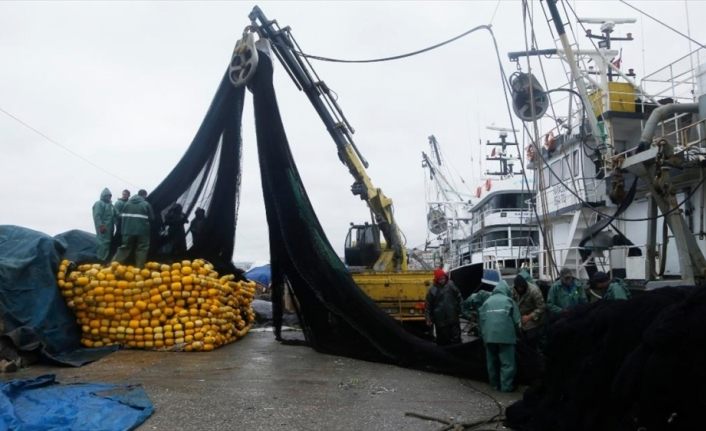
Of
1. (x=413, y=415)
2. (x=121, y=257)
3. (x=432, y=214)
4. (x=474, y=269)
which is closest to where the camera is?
(x=413, y=415)

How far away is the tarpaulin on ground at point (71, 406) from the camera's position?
4.53 metres

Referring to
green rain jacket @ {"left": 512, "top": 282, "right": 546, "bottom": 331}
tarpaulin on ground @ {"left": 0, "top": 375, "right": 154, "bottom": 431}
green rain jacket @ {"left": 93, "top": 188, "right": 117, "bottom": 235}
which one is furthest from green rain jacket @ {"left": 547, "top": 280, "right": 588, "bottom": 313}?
green rain jacket @ {"left": 93, "top": 188, "right": 117, "bottom": 235}

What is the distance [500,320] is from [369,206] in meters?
6.27

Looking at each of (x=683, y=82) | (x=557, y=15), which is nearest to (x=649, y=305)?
(x=557, y=15)

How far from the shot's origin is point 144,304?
8.38 m

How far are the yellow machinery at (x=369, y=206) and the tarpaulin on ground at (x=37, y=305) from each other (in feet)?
14.1

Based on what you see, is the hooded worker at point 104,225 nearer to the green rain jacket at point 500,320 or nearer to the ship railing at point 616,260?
the green rain jacket at point 500,320

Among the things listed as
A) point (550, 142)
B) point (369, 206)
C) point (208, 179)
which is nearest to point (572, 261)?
point (550, 142)

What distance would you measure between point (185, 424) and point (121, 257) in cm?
476

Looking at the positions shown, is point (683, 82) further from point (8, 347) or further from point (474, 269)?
point (8, 347)

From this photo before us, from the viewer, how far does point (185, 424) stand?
16.0 ft

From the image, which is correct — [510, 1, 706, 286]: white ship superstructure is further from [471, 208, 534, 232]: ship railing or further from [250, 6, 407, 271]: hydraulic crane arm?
[471, 208, 534, 232]: ship railing

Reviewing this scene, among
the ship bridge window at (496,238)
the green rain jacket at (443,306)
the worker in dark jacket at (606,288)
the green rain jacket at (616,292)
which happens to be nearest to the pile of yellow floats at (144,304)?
the green rain jacket at (443,306)

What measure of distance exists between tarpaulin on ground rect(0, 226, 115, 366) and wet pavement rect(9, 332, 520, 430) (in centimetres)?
44
